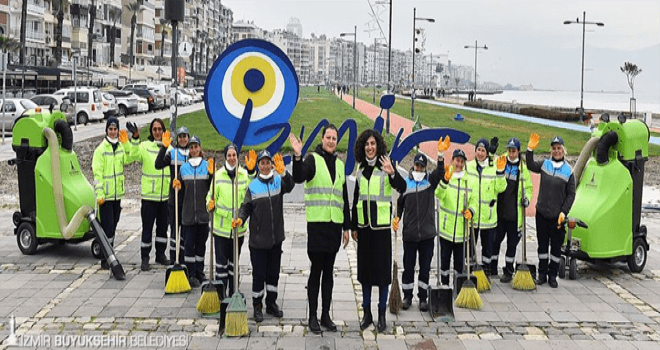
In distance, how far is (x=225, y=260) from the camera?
8.00 m

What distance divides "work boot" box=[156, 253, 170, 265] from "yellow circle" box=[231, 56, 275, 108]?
281cm

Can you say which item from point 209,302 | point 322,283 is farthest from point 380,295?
point 209,302

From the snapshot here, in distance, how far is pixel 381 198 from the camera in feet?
23.1

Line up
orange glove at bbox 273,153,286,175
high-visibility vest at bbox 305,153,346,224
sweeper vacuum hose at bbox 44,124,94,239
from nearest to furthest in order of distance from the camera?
orange glove at bbox 273,153,286,175 < high-visibility vest at bbox 305,153,346,224 < sweeper vacuum hose at bbox 44,124,94,239

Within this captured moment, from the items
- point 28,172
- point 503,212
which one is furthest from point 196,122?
point 503,212

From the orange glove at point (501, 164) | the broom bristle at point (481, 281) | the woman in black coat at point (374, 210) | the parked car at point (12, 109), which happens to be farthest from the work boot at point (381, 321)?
the parked car at point (12, 109)

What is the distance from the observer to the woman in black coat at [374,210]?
22.8ft

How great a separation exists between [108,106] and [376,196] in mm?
29935

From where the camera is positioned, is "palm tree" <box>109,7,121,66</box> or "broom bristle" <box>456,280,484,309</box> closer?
"broom bristle" <box>456,280,484,309</box>

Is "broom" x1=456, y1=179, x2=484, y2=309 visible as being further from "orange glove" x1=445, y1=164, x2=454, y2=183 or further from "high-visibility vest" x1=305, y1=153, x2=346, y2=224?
"high-visibility vest" x1=305, y1=153, x2=346, y2=224

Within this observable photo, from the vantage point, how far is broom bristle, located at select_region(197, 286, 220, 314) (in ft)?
24.8

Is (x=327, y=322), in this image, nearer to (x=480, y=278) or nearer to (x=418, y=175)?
(x=418, y=175)

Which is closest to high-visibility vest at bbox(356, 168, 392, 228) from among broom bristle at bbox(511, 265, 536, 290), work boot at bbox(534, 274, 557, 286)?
broom bristle at bbox(511, 265, 536, 290)

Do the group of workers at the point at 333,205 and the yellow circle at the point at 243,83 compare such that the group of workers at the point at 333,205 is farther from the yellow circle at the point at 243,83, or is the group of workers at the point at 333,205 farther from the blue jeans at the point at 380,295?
the yellow circle at the point at 243,83
